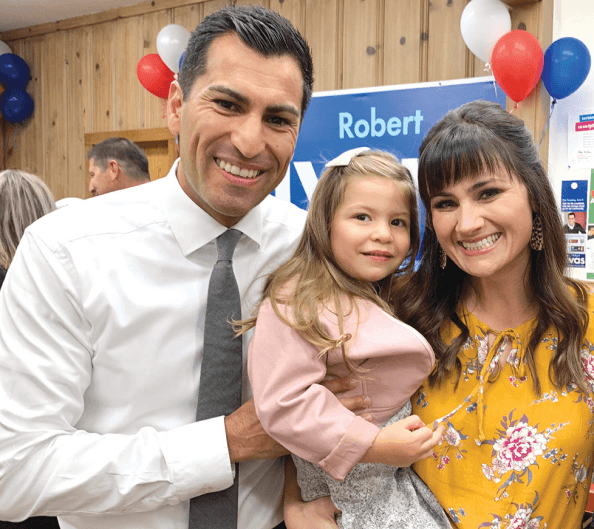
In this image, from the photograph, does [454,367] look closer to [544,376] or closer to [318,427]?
[544,376]

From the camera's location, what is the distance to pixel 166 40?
399 centimetres

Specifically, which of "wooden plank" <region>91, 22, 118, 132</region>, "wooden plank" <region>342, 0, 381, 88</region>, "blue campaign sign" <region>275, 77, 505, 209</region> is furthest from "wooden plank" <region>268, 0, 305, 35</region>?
"wooden plank" <region>91, 22, 118, 132</region>

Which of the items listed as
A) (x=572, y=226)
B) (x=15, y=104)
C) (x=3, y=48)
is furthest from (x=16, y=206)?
(x=3, y=48)

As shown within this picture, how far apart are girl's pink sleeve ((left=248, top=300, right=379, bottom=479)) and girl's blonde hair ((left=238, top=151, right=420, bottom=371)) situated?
0.04 m

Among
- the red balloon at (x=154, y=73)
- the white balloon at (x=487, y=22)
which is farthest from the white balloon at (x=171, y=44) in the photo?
the white balloon at (x=487, y=22)

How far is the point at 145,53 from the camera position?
4922mm

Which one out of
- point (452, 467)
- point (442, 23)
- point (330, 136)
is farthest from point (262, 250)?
point (442, 23)

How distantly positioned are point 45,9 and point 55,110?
0.90 metres

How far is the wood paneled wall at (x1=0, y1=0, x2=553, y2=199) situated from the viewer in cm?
366

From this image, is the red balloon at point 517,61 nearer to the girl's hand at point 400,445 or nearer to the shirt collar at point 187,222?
the shirt collar at point 187,222

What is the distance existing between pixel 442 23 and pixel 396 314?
281 centimetres

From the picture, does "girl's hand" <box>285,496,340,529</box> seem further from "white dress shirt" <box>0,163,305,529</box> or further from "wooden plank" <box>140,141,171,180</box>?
"wooden plank" <box>140,141,171,180</box>

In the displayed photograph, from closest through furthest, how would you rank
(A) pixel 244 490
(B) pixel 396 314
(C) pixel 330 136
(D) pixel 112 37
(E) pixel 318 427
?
(E) pixel 318 427
(A) pixel 244 490
(B) pixel 396 314
(C) pixel 330 136
(D) pixel 112 37

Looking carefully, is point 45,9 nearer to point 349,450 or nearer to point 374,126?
point 374,126
